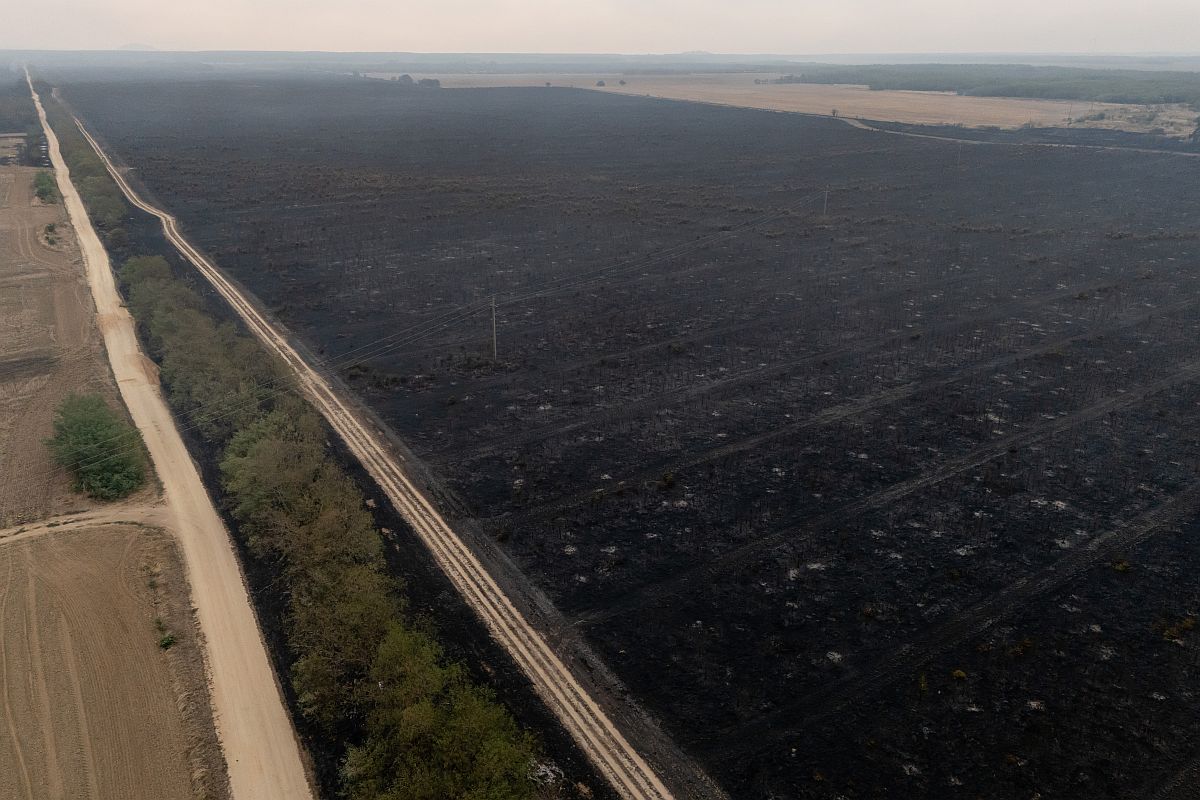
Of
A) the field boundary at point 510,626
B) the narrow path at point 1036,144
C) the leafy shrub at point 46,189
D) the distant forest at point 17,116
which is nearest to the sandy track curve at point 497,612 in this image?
the field boundary at point 510,626

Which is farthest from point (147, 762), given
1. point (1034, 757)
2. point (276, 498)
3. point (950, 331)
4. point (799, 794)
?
point (950, 331)

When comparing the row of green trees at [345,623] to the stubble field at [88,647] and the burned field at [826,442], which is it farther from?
the burned field at [826,442]

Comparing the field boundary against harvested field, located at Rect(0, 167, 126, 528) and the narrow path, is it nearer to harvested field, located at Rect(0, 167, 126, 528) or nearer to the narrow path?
harvested field, located at Rect(0, 167, 126, 528)

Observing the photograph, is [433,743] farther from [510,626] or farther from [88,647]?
[88,647]

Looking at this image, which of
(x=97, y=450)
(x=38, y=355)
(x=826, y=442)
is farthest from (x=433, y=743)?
(x=38, y=355)

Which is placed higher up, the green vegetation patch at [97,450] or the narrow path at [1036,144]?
the narrow path at [1036,144]

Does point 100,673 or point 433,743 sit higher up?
point 433,743
